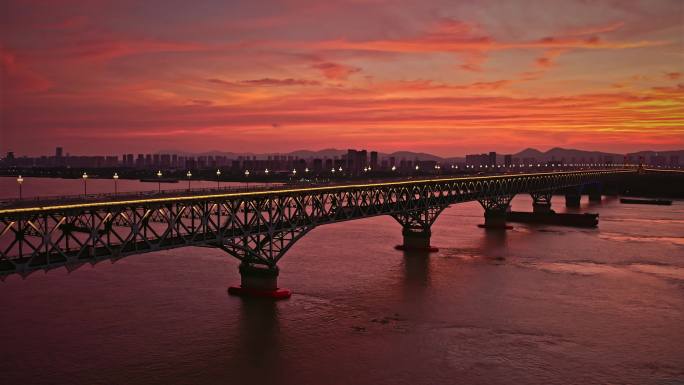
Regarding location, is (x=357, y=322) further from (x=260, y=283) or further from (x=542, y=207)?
(x=542, y=207)

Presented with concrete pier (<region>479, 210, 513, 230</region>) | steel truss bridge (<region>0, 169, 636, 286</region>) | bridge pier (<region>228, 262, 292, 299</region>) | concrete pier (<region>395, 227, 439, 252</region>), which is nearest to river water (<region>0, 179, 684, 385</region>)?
bridge pier (<region>228, 262, 292, 299</region>)

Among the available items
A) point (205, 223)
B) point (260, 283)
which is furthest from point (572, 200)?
point (205, 223)

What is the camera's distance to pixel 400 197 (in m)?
85.8

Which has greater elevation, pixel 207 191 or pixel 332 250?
pixel 207 191

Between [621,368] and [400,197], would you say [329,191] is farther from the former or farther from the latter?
[621,368]

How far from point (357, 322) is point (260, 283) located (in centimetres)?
1156

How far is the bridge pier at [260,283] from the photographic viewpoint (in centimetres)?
5578

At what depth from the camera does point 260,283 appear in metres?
56.2

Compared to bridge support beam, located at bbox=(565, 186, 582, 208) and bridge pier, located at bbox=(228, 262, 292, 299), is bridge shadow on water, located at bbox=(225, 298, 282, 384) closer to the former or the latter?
bridge pier, located at bbox=(228, 262, 292, 299)

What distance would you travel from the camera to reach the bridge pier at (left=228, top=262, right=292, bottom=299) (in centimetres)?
5578

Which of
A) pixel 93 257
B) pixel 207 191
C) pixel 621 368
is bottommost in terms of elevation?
pixel 621 368

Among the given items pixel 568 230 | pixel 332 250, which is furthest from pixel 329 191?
pixel 568 230

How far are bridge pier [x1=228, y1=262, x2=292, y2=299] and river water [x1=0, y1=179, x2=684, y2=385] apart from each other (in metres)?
1.71

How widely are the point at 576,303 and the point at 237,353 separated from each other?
33980 millimetres
